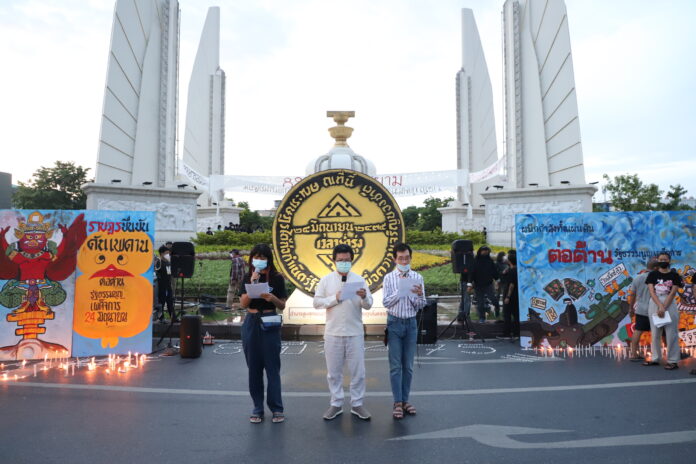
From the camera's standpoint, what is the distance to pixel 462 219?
31.7m

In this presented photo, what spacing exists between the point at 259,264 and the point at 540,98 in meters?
23.3

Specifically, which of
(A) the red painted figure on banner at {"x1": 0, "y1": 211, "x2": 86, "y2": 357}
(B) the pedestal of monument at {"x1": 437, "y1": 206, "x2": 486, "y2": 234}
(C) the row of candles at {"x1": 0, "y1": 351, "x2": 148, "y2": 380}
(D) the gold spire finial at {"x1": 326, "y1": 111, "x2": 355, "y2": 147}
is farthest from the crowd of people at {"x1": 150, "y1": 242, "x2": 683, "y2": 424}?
(B) the pedestal of monument at {"x1": 437, "y1": 206, "x2": 486, "y2": 234}

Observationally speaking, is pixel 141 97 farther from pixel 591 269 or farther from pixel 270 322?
pixel 270 322

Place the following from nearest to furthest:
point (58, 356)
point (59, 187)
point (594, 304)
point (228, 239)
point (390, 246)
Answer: point (58, 356), point (594, 304), point (390, 246), point (228, 239), point (59, 187)

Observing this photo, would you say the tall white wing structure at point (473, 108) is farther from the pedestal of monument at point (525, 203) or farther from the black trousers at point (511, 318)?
the black trousers at point (511, 318)

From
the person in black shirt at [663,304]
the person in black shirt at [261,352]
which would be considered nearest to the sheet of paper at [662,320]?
the person in black shirt at [663,304]

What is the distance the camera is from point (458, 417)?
5012mm

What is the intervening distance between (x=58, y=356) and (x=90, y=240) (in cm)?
204

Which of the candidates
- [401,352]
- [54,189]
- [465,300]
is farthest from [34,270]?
[54,189]

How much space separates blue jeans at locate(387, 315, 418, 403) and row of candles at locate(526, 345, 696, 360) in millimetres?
4166

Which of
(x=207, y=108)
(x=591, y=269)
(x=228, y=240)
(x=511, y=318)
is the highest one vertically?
(x=207, y=108)

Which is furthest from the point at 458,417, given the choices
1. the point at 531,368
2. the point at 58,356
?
the point at 58,356

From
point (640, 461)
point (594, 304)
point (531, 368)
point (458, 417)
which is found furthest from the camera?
point (594, 304)

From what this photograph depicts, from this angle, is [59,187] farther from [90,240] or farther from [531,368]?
[531,368]
